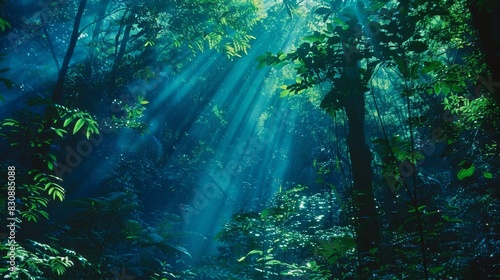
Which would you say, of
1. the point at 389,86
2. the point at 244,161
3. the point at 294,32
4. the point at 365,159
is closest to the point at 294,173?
the point at 244,161

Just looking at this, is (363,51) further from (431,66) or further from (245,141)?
(245,141)

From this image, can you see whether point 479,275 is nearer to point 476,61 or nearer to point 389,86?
point 476,61

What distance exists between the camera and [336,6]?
250 centimetres

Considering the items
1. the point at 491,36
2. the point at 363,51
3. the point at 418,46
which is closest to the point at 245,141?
the point at 491,36

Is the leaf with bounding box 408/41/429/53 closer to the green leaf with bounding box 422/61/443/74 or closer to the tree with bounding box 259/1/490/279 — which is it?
the tree with bounding box 259/1/490/279

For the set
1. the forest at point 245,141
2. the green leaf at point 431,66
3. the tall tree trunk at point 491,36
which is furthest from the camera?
the tall tree trunk at point 491,36

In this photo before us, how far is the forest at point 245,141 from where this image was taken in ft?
8.38

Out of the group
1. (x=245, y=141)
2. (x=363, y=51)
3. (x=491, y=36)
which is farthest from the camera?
(x=245, y=141)

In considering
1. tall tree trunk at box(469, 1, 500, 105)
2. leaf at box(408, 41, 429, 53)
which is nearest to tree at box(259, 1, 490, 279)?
→ leaf at box(408, 41, 429, 53)

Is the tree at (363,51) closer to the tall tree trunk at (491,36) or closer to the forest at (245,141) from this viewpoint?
the forest at (245,141)

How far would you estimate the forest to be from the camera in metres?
2.55

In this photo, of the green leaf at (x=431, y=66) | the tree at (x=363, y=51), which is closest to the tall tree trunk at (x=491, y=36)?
the tree at (x=363, y=51)

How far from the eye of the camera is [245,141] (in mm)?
28328

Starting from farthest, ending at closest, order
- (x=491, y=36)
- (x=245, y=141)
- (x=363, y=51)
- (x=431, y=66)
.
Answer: (x=245, y=141) → (x=491, y=36) → (x=363, y=51) → (x=431, y=66)
